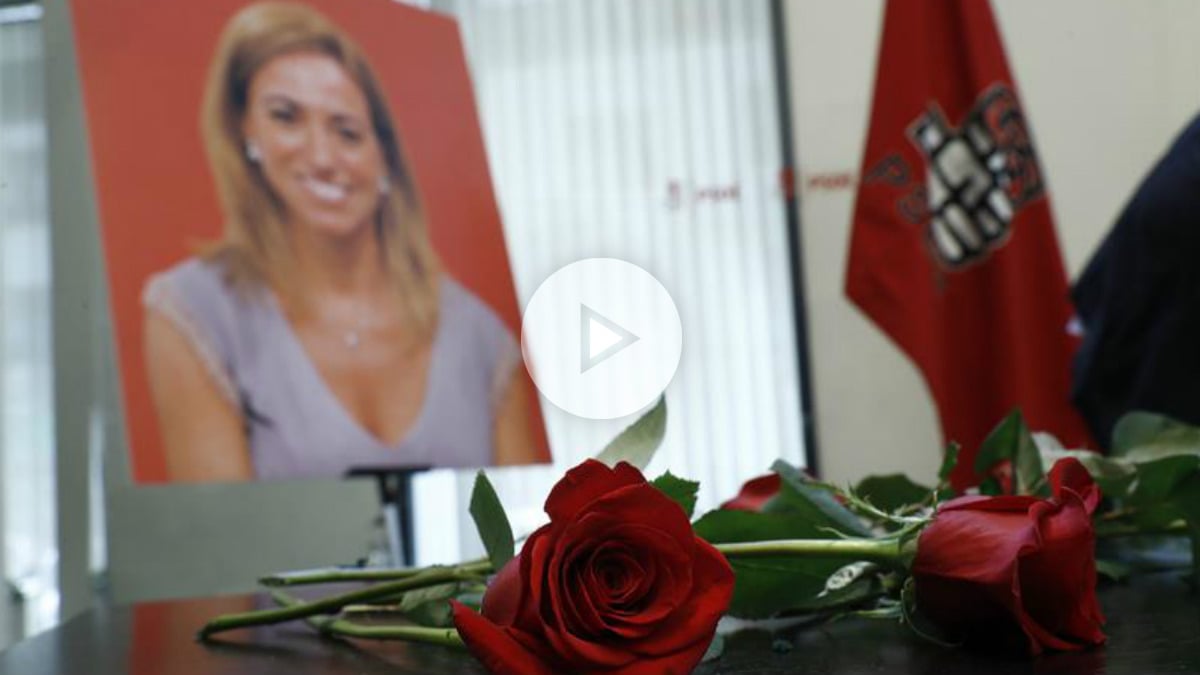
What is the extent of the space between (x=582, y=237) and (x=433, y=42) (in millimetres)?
1035

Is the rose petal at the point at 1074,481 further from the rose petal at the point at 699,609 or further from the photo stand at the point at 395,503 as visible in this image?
the photo stand at the point at 395,503

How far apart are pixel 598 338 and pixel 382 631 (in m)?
2.59

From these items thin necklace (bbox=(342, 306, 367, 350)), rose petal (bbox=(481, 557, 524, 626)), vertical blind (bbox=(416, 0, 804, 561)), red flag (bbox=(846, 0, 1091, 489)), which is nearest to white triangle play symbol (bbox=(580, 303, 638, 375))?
vertical blind (bbox=(416, 0, 804, 561))

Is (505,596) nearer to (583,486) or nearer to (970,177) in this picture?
(583,486)

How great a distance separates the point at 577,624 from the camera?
1.11ft

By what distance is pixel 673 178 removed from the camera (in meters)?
2.83

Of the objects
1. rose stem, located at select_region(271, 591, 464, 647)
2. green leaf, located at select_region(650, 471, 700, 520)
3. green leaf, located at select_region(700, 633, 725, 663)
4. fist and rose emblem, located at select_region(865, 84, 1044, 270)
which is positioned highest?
fist and rose emblem, located at select_region(865, 84, 1044, 270)

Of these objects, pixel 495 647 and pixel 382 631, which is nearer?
pixel 495 647

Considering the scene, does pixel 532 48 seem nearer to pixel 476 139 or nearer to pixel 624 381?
pixel 624 381

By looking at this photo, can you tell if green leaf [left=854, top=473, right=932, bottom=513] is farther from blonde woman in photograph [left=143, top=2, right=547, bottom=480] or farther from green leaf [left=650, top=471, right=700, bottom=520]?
blonde woman in photograph [left=143, top=2, right=547, bottom=480]

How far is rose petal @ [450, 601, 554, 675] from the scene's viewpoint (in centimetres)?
33

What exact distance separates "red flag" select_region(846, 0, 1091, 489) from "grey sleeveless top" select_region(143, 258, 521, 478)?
1096mm

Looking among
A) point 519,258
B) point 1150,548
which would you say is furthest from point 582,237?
point 1150,548

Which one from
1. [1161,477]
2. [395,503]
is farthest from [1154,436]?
[395,503]
